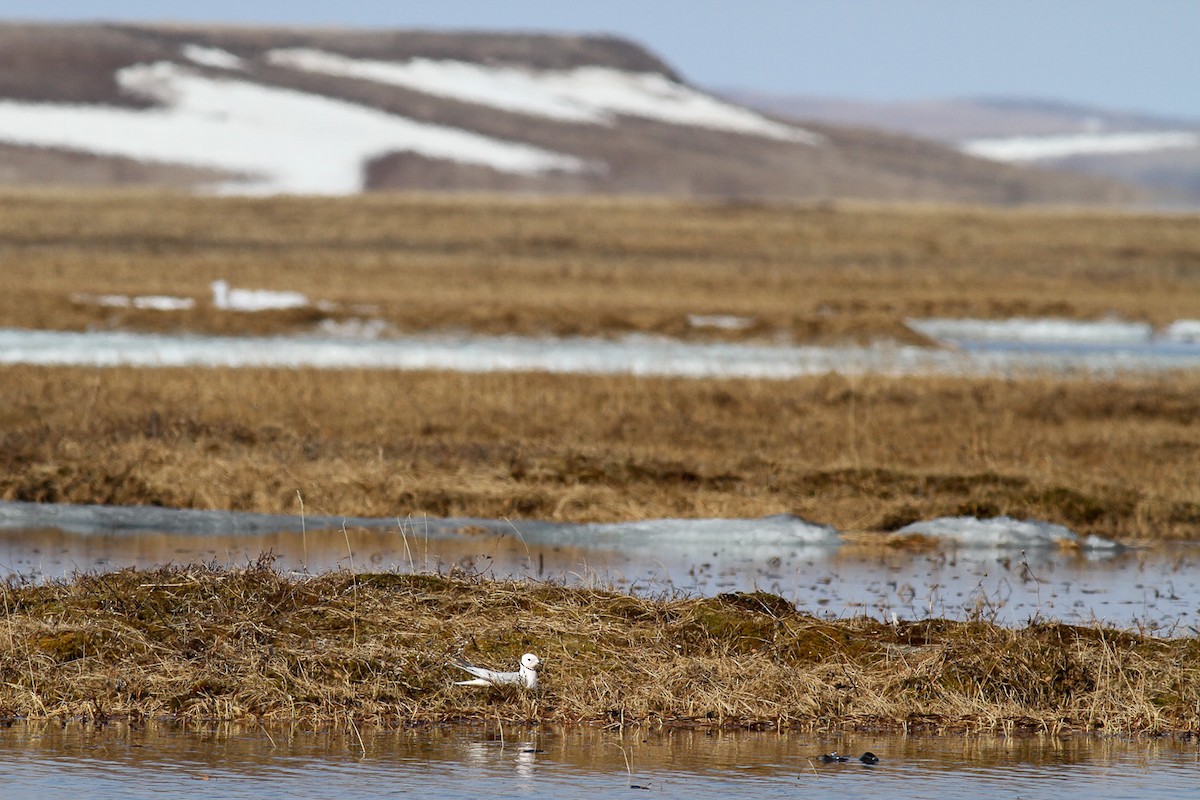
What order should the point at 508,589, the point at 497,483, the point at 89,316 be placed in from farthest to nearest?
1. the point at 89,316
2. the point at 497,483
3. the point at 508,589

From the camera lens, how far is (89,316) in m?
35.5

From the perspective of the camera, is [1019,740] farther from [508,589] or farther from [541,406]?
[541,406]

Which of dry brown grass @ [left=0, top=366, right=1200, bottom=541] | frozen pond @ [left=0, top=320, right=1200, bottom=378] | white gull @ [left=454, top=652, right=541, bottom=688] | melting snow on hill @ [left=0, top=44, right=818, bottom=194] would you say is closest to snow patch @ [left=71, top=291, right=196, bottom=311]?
frozen pond @ [left=0, top=320, right=1200, bottom=378]

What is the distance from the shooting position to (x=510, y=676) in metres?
9.86

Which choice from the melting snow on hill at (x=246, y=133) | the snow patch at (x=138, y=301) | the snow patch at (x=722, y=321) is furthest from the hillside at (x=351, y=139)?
the snow patch at (x=722, y=321)

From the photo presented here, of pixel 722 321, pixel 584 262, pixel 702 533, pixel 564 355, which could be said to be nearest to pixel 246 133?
pixel 584 262

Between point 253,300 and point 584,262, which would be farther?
point 584,262

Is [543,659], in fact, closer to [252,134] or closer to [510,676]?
[510,676]

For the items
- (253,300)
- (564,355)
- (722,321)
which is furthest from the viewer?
(253,300)

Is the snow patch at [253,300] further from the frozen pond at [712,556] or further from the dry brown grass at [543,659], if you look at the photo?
the dry brown grass at [543,659]

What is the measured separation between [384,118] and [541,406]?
154637mm

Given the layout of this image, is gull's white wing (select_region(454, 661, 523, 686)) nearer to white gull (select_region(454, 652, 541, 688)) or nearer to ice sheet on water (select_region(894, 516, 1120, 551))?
white gull (select_region(454, 652, 541, 688))

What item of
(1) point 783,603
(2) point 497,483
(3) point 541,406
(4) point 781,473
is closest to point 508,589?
(1) point 783,603

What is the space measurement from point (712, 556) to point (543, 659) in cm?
603
